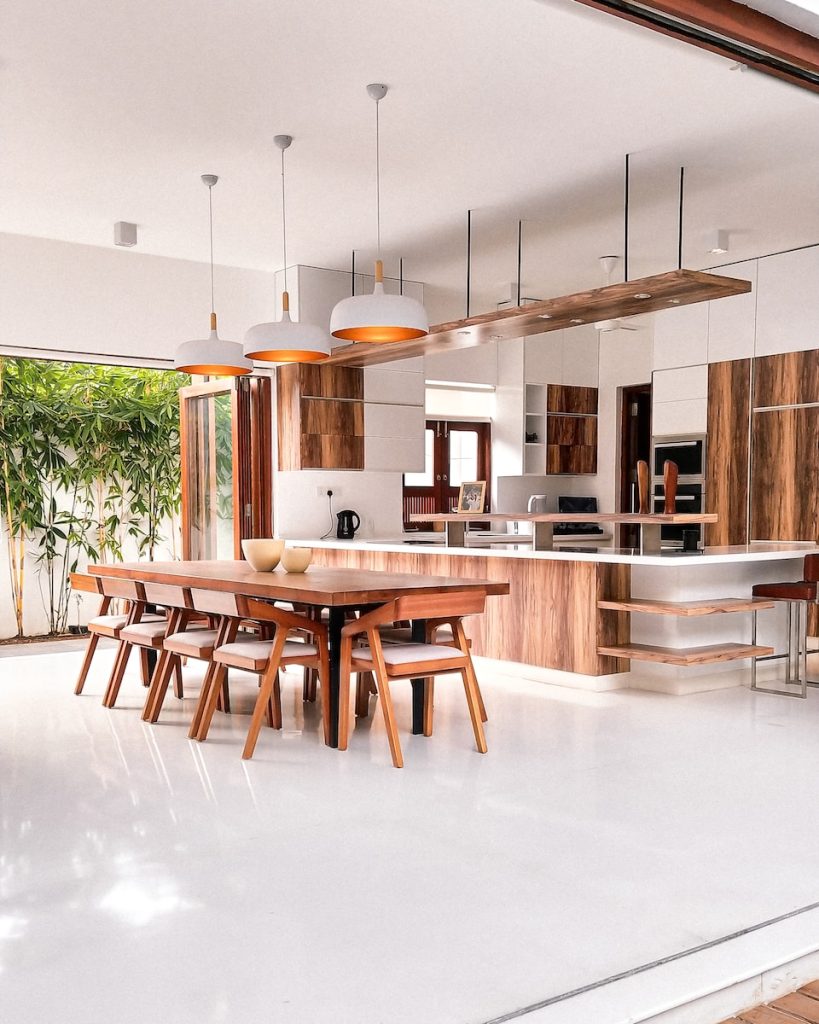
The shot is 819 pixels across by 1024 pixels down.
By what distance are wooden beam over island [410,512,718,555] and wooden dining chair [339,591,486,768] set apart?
4.49 ft

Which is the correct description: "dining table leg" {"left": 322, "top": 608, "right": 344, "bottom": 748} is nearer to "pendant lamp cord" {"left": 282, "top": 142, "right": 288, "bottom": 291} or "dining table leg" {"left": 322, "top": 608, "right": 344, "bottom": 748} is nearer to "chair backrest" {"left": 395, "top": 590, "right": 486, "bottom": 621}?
"chair backrest" {"left": 395, "top": 590, "right": 486, "bottom": 621}

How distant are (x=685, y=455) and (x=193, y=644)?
4686 millimetres

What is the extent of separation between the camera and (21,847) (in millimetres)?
3139

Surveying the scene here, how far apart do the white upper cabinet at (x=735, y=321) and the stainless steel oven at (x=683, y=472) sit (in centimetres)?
69

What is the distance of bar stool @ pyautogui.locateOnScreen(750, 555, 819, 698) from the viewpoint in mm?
5570

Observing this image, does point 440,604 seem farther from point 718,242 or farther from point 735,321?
point 735,321

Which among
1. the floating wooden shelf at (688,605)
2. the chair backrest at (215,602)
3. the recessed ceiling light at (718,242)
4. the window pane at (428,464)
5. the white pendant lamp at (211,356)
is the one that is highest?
the recessed ceiling light at (718,242)

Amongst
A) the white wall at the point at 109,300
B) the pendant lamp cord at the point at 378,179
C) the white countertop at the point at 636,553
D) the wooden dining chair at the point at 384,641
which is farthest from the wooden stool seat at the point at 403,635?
the white wall at the point at 109,300

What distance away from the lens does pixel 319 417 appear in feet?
25.0

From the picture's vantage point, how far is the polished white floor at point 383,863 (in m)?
2.23

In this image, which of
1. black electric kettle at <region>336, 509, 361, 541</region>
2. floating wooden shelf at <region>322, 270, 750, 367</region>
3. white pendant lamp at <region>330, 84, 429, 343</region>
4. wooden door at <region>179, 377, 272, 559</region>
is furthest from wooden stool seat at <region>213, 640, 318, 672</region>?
black electric kettle at <region>336, 509, 361, 541</region>

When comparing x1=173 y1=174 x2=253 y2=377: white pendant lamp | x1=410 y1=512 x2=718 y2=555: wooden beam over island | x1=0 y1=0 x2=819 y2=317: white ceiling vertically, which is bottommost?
x1=410 y1=512 x2=718 y2=555: wooden beam over island

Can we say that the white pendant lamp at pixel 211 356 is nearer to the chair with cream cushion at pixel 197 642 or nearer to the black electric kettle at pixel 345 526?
the chair with cream cushion at pixel 197 642

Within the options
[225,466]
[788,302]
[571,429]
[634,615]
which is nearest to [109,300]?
[225,466]
